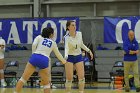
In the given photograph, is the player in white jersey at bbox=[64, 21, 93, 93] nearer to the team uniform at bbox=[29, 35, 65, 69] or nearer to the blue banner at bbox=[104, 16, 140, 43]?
the team uniform at bbox=[29, 35, 65, 69]

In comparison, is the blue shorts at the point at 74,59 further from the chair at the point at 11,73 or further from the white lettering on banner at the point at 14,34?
the white lettering on banner at the point at 14,34

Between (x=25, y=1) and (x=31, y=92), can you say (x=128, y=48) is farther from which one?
(x=25, y=1)

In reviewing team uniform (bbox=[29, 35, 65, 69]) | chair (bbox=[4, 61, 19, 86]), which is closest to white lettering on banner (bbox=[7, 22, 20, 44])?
chair (bbox=[4, 61, 19, 86])

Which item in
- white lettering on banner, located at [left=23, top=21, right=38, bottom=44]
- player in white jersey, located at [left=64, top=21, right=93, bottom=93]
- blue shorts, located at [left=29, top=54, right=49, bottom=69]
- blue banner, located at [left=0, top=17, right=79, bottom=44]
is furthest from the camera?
white lettering on banner, located at [left=23, top=21, right=38, bottom=44]

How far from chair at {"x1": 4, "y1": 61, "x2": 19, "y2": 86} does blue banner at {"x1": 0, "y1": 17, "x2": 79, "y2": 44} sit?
4.04ft

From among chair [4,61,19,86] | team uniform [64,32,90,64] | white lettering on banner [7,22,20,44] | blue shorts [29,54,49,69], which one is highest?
white lettering on banner [7,22,20,44]

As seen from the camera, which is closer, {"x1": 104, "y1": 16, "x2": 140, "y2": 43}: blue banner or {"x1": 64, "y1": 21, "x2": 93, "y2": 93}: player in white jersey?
{"x1": 64, "y1": 21, "x2": 93, "y2": 93}: player in white jersey

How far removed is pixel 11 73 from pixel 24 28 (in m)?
2.55

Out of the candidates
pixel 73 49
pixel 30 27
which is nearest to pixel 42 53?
pixel 73 49

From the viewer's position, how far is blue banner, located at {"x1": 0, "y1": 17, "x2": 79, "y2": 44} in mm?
16500

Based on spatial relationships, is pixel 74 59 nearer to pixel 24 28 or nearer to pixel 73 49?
pixel 73 49

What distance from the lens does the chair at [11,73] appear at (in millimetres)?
15308

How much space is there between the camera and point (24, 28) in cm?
1684

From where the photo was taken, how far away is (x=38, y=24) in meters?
16.7
